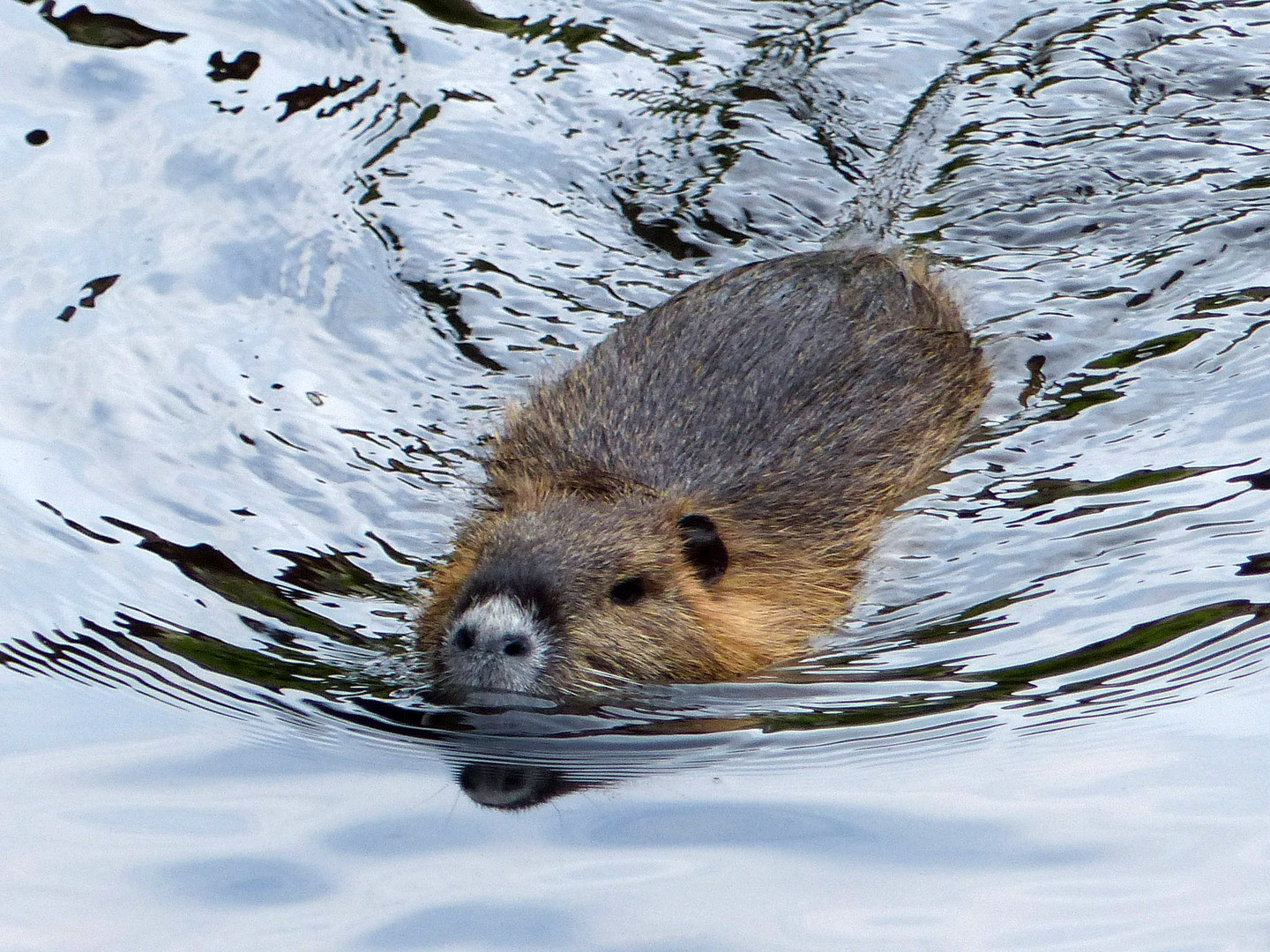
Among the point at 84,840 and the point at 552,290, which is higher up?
the point at 552,290

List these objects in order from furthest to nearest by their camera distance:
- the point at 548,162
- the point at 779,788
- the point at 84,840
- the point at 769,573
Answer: the point at 548,162
the point at 769,573
the point at 779,788
the point at 84,840

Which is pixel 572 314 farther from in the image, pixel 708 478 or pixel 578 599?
pixel 578 599

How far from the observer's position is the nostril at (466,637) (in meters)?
3.79

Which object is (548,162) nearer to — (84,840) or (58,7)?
(58,7)

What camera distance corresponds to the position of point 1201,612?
4035 millimetres

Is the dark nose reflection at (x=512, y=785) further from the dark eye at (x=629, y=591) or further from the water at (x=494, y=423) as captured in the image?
the dark eye at (x=629, y=591)

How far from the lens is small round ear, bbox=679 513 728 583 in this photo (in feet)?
14.2

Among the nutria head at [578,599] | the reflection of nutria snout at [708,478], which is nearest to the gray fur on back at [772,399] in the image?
the reflection of nutria snout at [708,478]

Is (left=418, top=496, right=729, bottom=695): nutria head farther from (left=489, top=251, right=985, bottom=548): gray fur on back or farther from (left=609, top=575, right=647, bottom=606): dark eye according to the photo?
(left=489, top=251, right=985, bottom=548): gray fur on back

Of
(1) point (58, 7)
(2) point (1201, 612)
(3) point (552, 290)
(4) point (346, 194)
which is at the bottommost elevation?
(2) point (1201, 612)

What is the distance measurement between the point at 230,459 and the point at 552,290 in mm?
1642

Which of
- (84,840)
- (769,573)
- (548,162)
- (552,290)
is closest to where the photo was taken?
(84,840)

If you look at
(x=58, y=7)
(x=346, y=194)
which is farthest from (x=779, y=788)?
(x=58, y=7)

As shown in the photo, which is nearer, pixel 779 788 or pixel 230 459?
pixel 779 788
